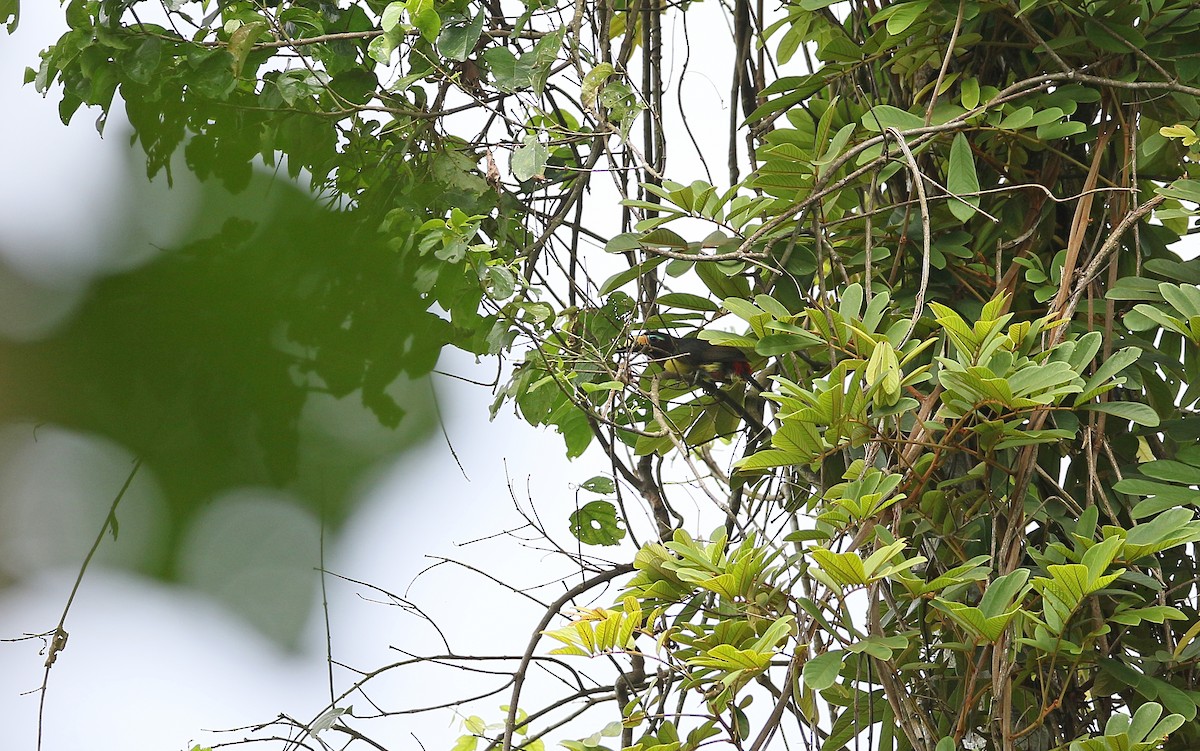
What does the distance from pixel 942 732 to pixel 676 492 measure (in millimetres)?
447

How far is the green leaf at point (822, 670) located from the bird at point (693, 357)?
36 cm

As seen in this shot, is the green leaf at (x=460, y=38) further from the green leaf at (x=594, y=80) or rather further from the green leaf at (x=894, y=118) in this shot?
the green leaf at (x=894, y=118)

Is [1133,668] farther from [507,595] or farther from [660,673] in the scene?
[507,595]

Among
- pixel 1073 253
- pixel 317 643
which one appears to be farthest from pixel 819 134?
pixel 317 643

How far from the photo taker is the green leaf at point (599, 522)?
1074mm

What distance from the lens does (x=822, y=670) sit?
1.95ft

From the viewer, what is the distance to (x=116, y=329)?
33 centimetres

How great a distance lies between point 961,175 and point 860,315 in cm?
16

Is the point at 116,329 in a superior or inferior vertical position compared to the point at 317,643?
superior

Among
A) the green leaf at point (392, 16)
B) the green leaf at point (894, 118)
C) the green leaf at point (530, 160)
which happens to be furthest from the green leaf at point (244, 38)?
the green leaf at point (894, 118)

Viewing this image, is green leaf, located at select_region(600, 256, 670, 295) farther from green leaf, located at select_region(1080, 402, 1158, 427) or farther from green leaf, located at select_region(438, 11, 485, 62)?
green leaf, located at select_region(1080, 402, 1158, 427)

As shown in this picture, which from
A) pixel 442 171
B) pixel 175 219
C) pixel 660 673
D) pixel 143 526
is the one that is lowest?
pixel 660 673

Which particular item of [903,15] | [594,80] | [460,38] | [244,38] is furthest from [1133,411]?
[244,38]

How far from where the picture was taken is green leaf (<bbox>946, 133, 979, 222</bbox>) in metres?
0.76
